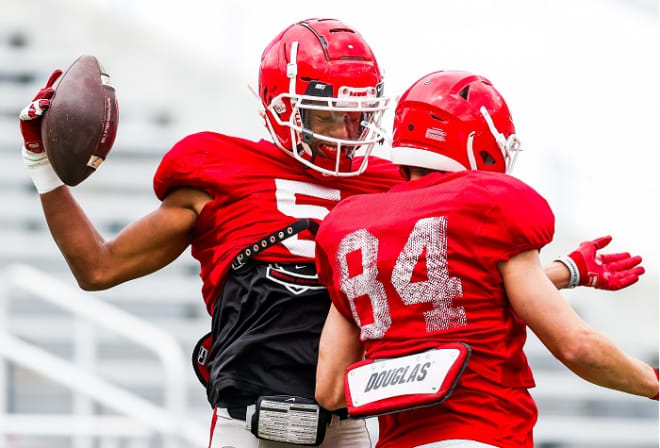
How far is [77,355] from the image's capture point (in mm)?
4723

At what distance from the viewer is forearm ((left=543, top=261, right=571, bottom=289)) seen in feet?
7.93

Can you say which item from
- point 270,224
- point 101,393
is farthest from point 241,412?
point 101,393

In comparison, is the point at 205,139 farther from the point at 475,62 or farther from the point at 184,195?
the point at 475,62

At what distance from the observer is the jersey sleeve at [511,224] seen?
205 cm

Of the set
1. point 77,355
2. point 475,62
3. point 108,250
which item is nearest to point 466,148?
point 108,250

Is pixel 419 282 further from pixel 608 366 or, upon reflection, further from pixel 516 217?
pixel 608 366

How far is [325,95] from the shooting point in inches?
99.2

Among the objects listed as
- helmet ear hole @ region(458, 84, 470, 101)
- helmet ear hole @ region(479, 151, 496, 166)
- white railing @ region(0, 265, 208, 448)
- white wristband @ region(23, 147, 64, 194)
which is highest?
helmet ear hole @ region(458, 84, 470, 101)

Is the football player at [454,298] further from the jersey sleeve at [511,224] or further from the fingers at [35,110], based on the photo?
the fingers at [35,110]

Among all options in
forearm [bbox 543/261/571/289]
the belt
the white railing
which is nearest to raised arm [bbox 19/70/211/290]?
the belt

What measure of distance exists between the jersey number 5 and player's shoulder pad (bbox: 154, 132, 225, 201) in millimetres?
526

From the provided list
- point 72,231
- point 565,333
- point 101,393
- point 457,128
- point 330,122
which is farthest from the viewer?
point 101,393

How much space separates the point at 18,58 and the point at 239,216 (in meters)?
5.77

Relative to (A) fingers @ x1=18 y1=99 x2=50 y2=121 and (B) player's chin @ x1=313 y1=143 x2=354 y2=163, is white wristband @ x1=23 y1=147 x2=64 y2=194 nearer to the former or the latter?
(A) fingers @ x1=18 y1=99 x2=50 y2=121
